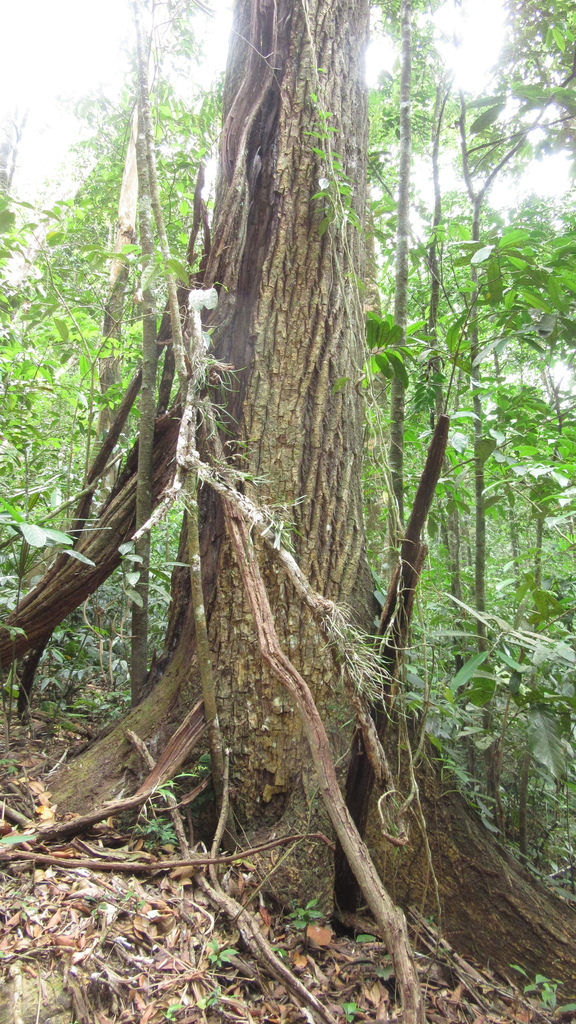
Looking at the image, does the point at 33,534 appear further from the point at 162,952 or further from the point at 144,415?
the point at 162,952

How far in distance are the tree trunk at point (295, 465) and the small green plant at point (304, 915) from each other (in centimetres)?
4

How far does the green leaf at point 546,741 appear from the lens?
1.80 metres

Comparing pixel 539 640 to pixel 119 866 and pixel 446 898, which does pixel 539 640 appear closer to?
pixel 446 898

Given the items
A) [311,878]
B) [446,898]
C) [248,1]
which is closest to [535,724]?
[446,898]

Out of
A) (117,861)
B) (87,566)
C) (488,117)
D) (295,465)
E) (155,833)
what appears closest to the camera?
(117,861)

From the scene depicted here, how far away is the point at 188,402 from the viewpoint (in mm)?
1844

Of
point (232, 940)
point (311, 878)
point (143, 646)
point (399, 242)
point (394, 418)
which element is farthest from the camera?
point (399, 242)

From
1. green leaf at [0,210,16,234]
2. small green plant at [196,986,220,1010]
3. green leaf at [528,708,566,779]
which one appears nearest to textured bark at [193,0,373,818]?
small green plant at [196,986,220,1010]

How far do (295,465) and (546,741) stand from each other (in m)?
1.25

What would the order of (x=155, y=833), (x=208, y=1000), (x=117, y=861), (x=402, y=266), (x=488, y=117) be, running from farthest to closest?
1. (x=402, y=266)
2. (x=488, y=117)
3. (x=155, y=833)
4. (x=117, y=861)
5. (x=208, y=1000)

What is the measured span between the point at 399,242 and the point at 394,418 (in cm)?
92

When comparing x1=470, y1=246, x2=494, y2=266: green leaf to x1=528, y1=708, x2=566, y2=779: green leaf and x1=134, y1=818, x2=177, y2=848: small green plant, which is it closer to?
x1=528, y1=708, x2=566, y2=779: green leaf

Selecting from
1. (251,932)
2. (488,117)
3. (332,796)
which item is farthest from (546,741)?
(488,117)

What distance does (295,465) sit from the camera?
2.05m
